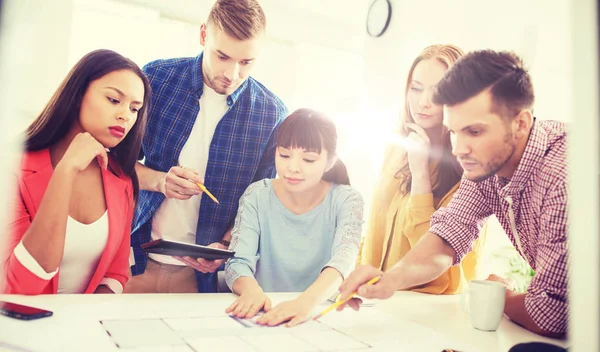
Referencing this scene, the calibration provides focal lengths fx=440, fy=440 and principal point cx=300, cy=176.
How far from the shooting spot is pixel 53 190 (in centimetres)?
111

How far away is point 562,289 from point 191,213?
102 centimetres

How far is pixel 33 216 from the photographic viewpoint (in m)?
1.12

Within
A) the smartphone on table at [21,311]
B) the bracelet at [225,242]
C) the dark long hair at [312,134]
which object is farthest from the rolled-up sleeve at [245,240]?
the smartphone on table at [21,311]

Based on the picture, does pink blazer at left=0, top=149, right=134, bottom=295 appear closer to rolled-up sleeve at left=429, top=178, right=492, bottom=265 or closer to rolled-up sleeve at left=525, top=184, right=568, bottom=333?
rolled-up sleeve at left=429, top=178, right=492, bottom=265

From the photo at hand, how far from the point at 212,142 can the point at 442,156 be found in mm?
772

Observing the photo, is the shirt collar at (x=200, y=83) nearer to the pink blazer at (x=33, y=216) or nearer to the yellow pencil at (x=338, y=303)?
the pink blazer at (x=33, y=216)

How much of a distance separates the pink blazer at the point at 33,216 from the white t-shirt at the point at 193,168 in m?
0.10

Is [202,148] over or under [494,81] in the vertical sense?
under

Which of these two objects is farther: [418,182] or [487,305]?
[418,182]

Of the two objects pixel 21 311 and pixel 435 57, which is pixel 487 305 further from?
pixel 21 311

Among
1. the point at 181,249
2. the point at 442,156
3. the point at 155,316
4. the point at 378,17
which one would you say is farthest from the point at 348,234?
the point at 378,17

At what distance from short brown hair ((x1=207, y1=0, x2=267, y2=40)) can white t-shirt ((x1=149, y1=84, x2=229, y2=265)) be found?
198mm

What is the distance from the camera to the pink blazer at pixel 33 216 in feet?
3.46

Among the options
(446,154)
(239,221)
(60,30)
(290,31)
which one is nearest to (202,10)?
(290,31)
